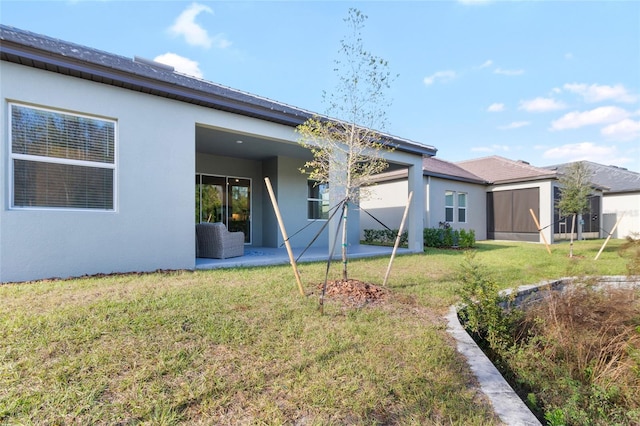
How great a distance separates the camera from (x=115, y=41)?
29.5 feet

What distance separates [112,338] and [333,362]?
2.08m

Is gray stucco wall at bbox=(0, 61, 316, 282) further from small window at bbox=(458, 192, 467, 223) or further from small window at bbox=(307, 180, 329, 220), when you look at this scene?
small window at bbox=(458, 192, 467, 223)

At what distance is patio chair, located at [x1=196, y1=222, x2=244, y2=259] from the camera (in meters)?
7.95

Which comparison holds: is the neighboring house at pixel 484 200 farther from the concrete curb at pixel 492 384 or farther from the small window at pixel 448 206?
the concrete curb at pixel 492 384

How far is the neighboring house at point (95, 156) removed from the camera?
4.92 meters

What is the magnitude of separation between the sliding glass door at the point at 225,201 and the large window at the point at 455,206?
9586 mm

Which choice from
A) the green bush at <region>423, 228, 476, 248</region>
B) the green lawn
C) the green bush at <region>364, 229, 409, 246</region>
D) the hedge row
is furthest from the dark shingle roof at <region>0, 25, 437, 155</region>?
the green bush at <region>423, 228, 476, 248</region>

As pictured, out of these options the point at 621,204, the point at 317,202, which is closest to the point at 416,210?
the point at 317,202

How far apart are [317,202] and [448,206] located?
23.9 ft

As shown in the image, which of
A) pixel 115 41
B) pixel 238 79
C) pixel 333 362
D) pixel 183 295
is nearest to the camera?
pixel 333 362

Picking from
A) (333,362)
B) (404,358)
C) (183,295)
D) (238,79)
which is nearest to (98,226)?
(183,295)

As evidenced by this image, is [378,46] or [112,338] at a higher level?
[378,46]

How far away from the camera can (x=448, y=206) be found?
1573 cm

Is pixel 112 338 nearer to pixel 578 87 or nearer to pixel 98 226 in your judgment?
pixel 98 226
